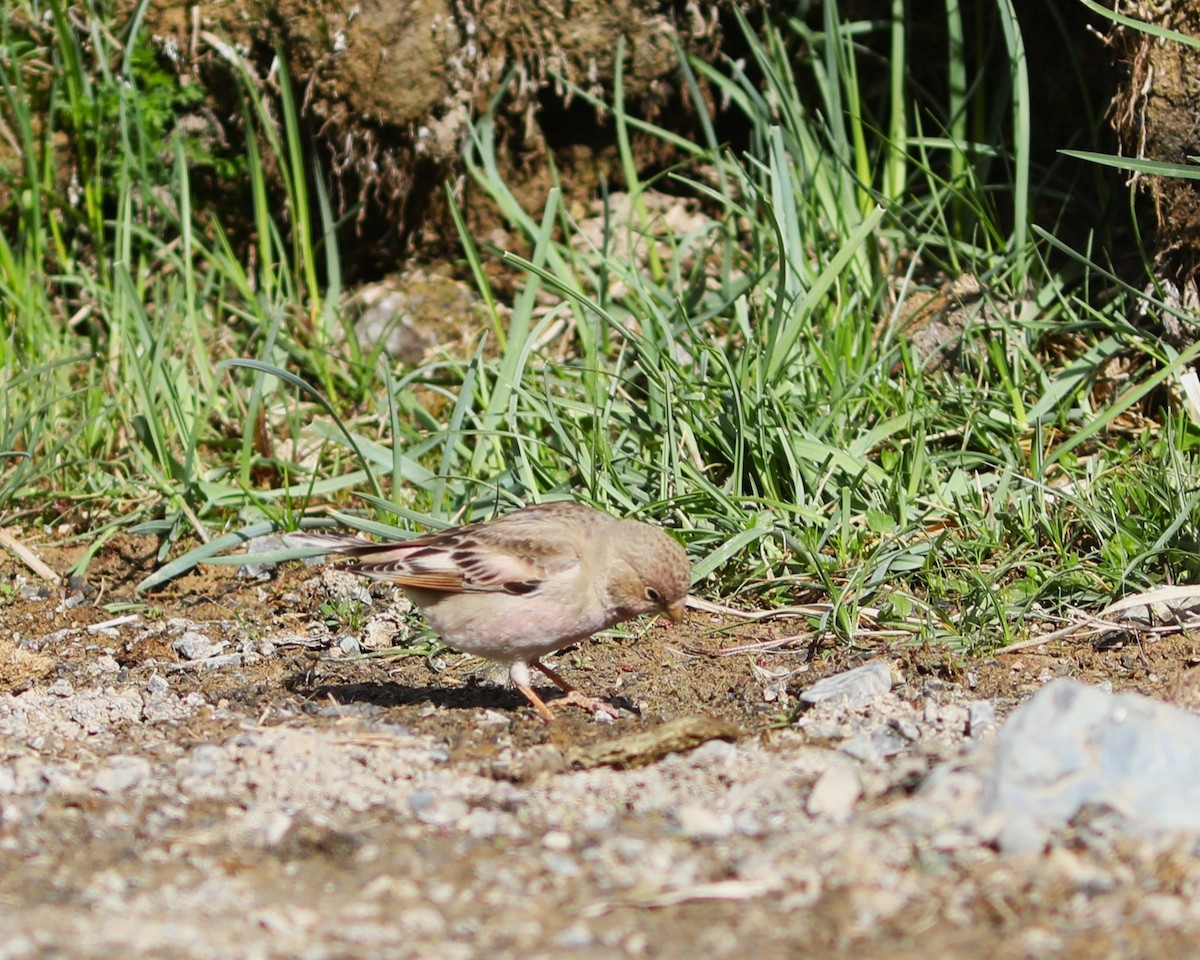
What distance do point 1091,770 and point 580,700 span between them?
194 centimetres

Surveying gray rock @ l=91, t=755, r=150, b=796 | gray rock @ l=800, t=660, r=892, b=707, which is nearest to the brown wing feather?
gray rock @ l=800, t=660, r=892, b=707

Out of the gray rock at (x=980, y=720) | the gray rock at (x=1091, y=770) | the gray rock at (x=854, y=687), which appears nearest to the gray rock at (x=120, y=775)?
the gray rock at (x=854, y=687)

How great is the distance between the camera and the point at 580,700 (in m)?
4.90

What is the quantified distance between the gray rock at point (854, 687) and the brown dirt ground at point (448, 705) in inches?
4.4

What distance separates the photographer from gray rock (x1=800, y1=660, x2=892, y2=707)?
464 centimetres

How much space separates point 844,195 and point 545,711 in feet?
11.1

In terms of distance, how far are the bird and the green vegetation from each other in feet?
1.91

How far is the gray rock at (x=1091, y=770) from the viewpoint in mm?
3305

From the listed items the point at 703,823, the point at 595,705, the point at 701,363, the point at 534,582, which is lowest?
the point at 595,705

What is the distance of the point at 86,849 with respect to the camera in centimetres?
360

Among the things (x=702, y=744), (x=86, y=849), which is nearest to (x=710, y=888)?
(x=702, y=744)

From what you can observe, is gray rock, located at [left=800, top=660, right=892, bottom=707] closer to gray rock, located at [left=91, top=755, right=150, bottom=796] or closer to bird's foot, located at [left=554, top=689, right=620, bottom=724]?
bird's foot, located at [left=554, top=689, right=620, bottom=724]

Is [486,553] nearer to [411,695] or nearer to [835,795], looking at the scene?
[411,695]

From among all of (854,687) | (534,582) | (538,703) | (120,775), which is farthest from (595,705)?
(120,775)
